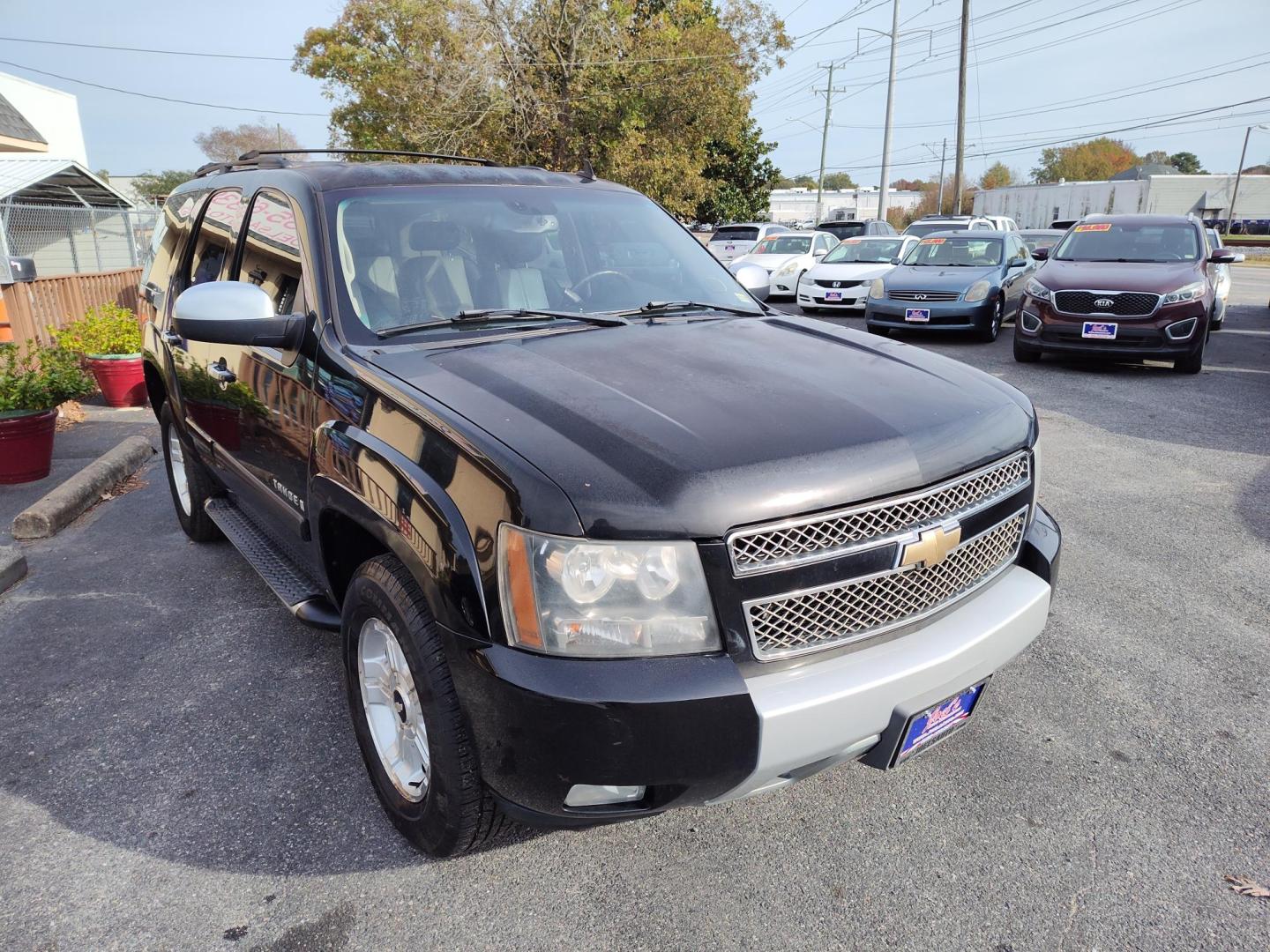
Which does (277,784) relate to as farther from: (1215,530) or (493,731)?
(1215,530)

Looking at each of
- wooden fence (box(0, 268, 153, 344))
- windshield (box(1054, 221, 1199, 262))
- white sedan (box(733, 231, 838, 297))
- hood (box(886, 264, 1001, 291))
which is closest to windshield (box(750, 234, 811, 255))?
white sedan (box(733, 231, 838, 297))

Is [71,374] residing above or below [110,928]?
above

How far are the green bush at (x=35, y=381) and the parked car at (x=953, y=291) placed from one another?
960 centimetres

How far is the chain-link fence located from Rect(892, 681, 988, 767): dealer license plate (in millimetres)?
14211

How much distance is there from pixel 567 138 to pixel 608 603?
76.0 ft

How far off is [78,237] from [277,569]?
57.0 feet

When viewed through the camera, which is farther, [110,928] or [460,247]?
[460,247]

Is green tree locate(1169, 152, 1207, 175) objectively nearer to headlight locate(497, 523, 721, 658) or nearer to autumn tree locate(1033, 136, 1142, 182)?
autumn tree locate(1033, 136, 1142, 182)

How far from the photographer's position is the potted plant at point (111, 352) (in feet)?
27.6

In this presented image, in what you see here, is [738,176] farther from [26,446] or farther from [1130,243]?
[26,446]

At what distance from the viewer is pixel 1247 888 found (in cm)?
230

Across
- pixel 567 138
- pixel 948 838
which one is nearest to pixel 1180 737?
pixel 948 838

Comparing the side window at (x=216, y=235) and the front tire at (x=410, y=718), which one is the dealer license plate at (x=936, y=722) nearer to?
the front tire at (x=410, y=718)

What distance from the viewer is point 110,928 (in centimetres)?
222
